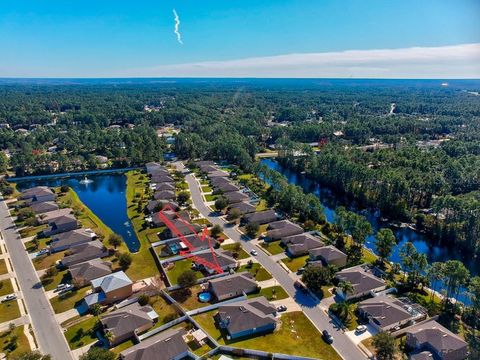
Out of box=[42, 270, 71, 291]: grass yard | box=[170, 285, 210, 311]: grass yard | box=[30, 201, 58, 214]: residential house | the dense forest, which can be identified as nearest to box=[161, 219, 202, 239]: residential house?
box=[170, 285, 210, 311]: grass yard

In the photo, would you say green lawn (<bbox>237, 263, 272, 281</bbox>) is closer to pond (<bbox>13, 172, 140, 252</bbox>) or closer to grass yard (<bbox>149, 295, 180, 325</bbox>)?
grass yard (<bbox>149, 295, 180, 325</bbox>)

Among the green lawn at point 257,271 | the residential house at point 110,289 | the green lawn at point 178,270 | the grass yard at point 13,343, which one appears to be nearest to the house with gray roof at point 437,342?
the green lawn at point 257,271

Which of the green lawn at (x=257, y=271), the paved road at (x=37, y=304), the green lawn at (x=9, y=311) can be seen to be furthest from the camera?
the green lawn at (x=257, y=271)

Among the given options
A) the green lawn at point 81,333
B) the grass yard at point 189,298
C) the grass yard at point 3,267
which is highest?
the grass yard at point 3,267

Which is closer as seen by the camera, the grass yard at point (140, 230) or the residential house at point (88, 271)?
the residential house at point (88, 271)

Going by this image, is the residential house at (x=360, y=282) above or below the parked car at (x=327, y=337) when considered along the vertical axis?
above

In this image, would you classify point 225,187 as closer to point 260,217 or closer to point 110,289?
point 260,217

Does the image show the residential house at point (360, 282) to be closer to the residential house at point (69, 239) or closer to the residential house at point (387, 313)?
the residential house at point (387, 313)

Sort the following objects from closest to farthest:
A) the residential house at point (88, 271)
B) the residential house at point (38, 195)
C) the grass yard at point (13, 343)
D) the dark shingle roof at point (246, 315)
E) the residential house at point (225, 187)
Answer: the grass yard at point (13, 343) < the dark shingle roof at point (246, 315) < the residential house at point (88, 271) < the residential house at point (38, 195) < the residential house at point (225, 187)
